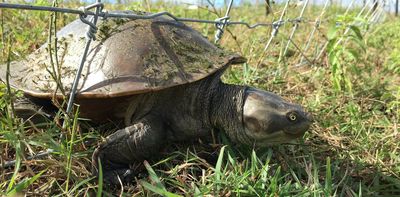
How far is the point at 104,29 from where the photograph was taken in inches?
75.2

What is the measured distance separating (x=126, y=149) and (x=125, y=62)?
1.32 ft

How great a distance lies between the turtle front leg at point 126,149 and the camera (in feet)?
5.22

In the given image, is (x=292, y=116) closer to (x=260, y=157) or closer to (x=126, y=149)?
(x=260, y=157)

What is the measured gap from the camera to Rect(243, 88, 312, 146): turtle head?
1667 mm

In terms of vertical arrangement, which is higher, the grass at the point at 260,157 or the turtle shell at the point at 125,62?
the turtle shell at the point at 125,62

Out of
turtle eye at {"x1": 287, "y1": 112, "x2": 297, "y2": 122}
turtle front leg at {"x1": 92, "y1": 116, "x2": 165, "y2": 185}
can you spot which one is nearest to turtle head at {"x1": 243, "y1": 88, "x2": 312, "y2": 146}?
turtle eye at {"x1": 287, "y1": 112, "x2": 297, "y2": 122}

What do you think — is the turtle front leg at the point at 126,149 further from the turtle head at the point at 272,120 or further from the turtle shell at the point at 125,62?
the turtle head at the point at 272,120

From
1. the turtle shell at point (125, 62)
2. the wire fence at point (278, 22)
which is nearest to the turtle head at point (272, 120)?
the turtle shell at point (125, 62)

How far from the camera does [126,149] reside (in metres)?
1.64

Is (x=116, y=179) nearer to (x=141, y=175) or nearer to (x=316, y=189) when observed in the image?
(x=141, y=175)

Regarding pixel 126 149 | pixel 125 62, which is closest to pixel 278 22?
pixel 125 62

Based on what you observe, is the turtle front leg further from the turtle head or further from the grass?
the turtle head

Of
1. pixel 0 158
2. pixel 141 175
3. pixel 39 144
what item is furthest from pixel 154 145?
pixel 0 158

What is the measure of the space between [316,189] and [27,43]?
2443mm
